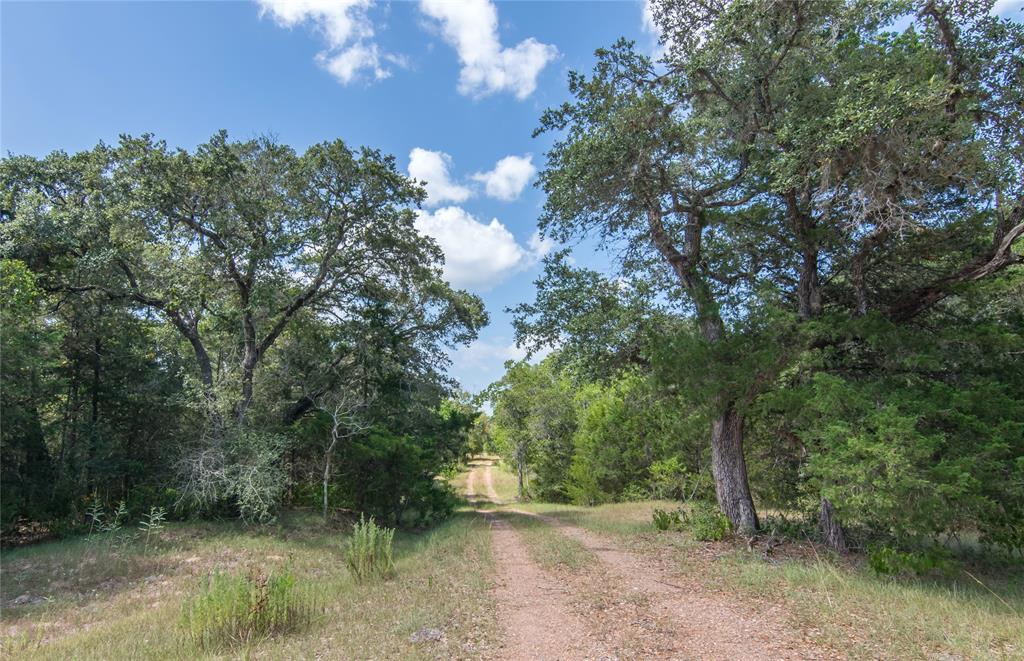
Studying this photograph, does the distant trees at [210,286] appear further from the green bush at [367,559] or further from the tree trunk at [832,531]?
the tree trunk at [832,531]

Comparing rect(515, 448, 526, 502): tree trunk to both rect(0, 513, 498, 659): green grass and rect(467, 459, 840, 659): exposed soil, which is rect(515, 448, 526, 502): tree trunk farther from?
rect(467, 459, 840, 659): exposed soil

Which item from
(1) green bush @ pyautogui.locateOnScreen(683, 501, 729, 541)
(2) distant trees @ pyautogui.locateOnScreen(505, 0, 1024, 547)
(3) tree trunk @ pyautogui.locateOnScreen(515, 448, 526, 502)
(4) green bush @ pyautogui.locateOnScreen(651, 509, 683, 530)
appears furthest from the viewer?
(3) tree trunk @ pyautogui.locateOnScreen(515, 448, 526, 502)

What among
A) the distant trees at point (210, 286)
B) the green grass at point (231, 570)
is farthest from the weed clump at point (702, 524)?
the distant trees at point (210, 286)

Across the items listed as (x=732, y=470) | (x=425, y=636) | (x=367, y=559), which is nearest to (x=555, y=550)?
(x=367, y=559)

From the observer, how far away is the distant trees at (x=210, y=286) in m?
13.4

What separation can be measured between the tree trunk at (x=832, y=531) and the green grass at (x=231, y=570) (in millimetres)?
6911

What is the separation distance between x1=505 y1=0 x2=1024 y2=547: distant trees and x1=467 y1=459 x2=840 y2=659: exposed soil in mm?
2685

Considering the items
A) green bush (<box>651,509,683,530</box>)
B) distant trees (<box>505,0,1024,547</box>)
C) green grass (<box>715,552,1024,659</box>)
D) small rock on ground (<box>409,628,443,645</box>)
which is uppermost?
distant trees (<box>505,0,1024,547</box>)

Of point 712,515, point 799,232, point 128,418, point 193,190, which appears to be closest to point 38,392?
point 128,418

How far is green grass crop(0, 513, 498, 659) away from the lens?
197 inches

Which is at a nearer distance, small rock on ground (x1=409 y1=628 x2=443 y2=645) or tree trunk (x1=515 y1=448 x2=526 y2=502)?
small rock on ground (x1=409 y1=628 x2=443 y2=645)

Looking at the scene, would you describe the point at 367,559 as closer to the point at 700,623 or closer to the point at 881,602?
the point at 700,623

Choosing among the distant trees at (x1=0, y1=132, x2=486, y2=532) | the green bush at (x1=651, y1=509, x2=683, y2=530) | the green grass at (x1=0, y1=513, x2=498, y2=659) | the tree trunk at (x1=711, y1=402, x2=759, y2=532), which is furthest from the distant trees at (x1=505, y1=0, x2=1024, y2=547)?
the distant trees at (x1=0, y1=132, x2=486, y2=532)

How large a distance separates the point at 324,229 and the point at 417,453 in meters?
8.24
